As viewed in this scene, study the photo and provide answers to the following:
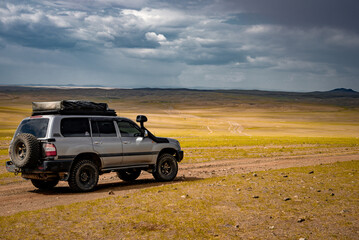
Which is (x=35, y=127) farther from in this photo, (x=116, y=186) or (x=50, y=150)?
(x=116, y=186)

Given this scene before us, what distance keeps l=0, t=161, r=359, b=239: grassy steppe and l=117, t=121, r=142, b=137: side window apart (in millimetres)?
2173

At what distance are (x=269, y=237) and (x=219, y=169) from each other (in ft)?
33.2

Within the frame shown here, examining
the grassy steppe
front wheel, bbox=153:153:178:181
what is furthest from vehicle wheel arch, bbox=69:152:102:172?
front wheel, bbox=153:153:178:181

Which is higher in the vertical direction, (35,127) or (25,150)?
(35,127)

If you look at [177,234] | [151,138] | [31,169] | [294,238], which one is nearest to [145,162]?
[151,138]

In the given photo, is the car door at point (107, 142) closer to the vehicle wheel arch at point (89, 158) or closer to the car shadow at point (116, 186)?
the vehicle wheel arch at point (89, 158)

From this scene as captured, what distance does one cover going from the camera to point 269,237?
7.28 meters

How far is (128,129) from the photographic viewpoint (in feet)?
43.2

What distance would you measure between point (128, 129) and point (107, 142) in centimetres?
106

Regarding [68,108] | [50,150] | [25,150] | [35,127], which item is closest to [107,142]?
[68,108]

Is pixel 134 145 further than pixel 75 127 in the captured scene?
Yes

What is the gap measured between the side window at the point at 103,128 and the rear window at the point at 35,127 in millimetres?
1505

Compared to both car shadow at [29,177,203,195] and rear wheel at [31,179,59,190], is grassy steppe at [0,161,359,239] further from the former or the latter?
rear wheel at [31,179,59,190]

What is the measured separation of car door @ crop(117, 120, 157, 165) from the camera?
12.9 metres
